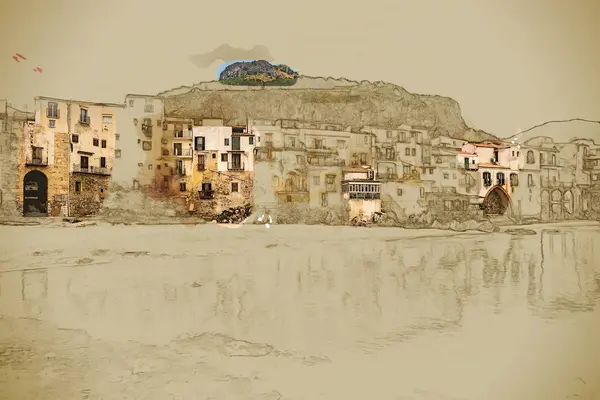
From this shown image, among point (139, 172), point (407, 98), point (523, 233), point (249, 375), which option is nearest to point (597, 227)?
point (523, 233)

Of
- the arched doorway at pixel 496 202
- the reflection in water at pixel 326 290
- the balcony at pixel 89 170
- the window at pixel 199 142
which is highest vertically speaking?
the window at pixel 199 142

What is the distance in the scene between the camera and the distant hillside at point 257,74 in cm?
199

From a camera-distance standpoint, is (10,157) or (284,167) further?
(284,167)

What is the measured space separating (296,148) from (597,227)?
58.3 inches

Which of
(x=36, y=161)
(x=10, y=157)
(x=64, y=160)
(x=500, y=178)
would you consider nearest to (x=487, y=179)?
(x=500, y=178)

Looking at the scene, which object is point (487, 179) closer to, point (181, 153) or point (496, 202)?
point (496, 202)

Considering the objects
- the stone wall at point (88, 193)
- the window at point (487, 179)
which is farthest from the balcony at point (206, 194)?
the window at point (487, 179)

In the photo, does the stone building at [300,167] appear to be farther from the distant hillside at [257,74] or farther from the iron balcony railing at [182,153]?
the iron balcony railing at [182,153]

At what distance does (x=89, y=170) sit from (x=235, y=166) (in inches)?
23.8

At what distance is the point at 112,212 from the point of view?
76.1 inches

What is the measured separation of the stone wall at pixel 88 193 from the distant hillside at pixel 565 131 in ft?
6.05

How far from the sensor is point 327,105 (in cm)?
204

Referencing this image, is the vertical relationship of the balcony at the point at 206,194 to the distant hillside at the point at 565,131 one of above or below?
below

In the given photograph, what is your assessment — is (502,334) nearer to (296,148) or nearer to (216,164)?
(296,148)
